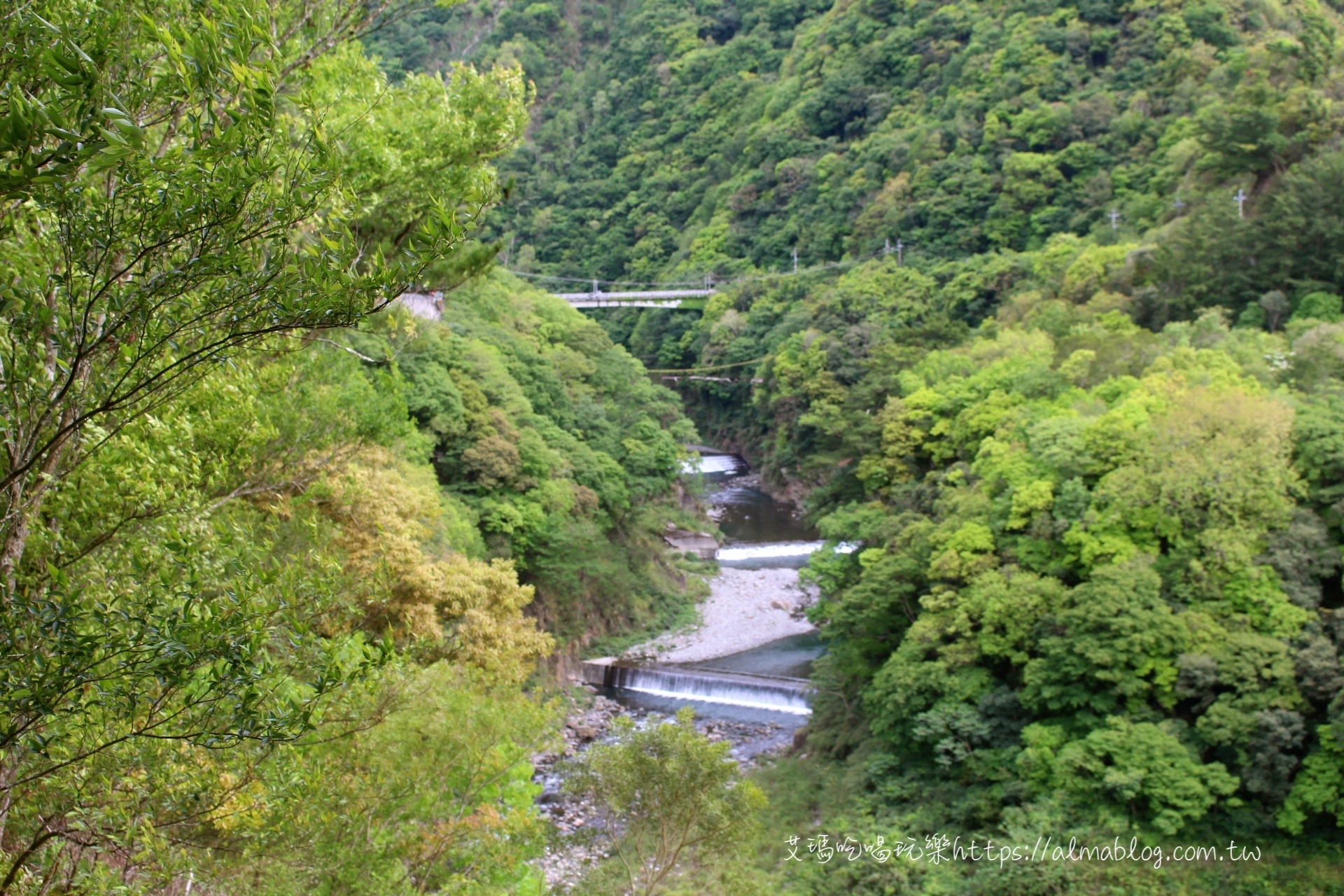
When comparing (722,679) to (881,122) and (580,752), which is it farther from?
(881,122)

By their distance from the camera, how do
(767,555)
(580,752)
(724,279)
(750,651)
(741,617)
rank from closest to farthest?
(580,752) → (750,651) → (741,617) → (767,555) → (724,279)

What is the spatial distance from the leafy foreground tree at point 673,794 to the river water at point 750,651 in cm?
748

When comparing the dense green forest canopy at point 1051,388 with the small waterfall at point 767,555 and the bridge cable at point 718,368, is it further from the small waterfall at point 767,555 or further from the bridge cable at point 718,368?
the small waterfall at point 767,555

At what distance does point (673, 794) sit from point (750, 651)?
1297 cm

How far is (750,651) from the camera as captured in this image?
918 inches

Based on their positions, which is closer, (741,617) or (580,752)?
(580,752)

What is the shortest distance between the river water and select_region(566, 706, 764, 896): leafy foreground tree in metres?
7.48

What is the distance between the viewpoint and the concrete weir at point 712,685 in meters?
20.3

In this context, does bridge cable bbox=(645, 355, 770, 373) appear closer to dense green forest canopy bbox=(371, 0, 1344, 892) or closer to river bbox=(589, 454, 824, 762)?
dense green forest canopy bbox=(371, 0, 1344, 892)

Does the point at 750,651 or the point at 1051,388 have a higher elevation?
the point at 1051,388

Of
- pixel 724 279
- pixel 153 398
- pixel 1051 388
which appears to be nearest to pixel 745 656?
pixel 1051 388

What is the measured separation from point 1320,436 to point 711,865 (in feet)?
34.3

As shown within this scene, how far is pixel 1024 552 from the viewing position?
15.6 m

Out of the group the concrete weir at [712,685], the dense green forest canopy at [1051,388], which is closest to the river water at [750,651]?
the concrete weir at [712,685]
